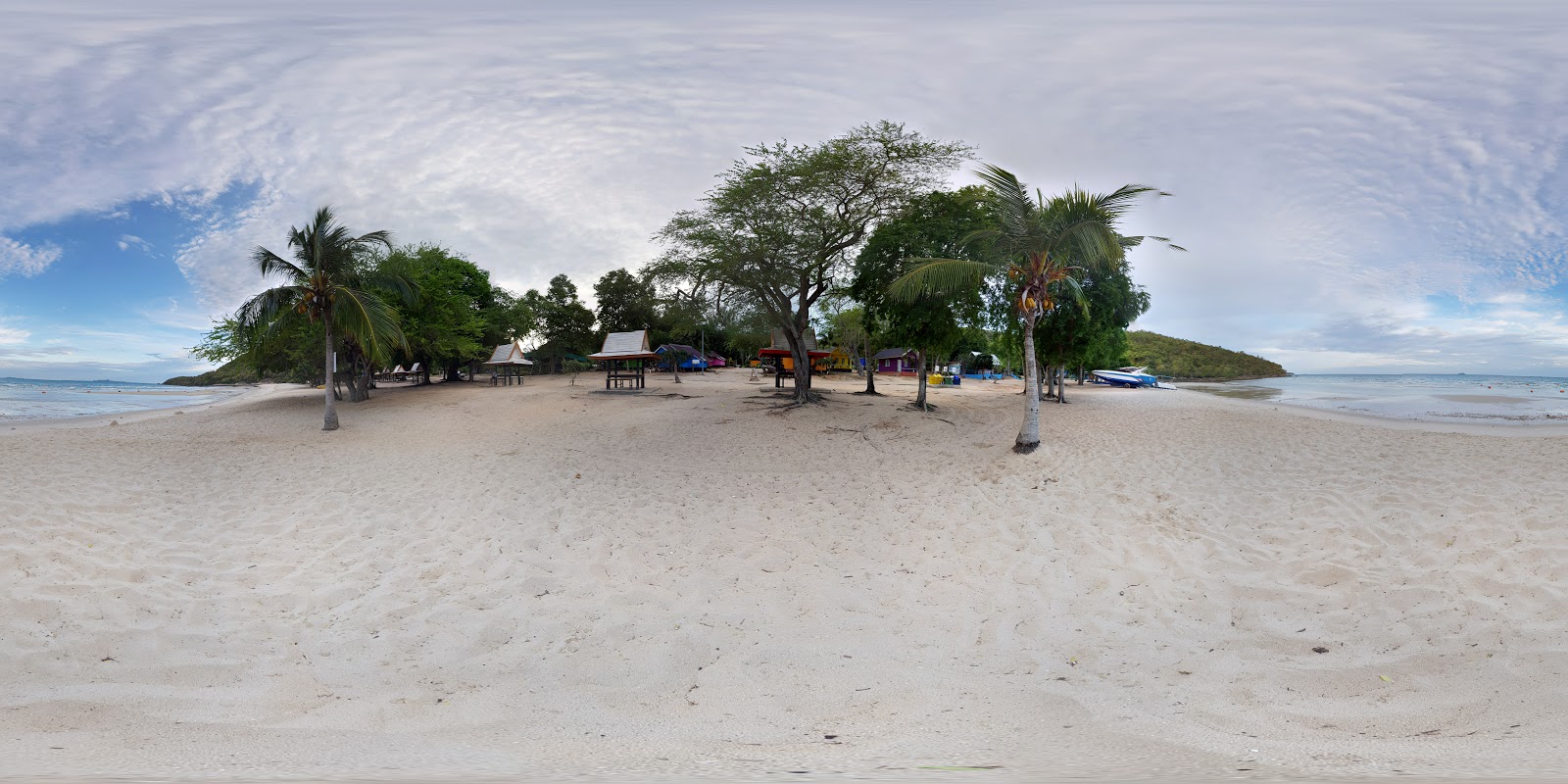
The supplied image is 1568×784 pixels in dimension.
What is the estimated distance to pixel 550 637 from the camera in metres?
4.88

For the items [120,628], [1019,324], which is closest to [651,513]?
[120,628]

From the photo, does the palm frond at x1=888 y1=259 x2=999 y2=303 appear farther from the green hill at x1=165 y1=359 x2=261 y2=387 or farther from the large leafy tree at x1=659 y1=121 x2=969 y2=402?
the green hill at x1=165 y1=359 x2=261 y2=387

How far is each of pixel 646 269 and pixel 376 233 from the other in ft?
23.6

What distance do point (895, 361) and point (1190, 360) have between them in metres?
41.2

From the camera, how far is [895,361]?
4809cm

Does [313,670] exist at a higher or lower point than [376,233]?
Result: lower

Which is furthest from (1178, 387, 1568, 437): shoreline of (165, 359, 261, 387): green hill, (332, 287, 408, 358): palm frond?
(165, 359, 261, 387): green hill

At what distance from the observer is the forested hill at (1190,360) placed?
6500 cm

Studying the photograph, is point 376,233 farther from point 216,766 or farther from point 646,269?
point 216,766

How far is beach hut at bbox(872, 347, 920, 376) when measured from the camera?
154 feet

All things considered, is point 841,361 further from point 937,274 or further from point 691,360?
point 937,274

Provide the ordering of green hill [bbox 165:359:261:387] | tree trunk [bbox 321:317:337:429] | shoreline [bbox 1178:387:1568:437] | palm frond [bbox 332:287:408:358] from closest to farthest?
shoreline [bbox 1178:387:1568:437] < palm frond [bbox 332:287:408:358] < tree trunk [bbox 321:317:337:429] < green hill [bbox 165:359:261:387]

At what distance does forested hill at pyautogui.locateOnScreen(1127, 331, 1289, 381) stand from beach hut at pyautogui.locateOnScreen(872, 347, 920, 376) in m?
26.1

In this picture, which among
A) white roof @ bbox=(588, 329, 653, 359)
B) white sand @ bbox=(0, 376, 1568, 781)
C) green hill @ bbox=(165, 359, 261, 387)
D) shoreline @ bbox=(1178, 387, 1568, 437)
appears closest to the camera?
white sand @ bbox=(0, 376, 1568, 781)
